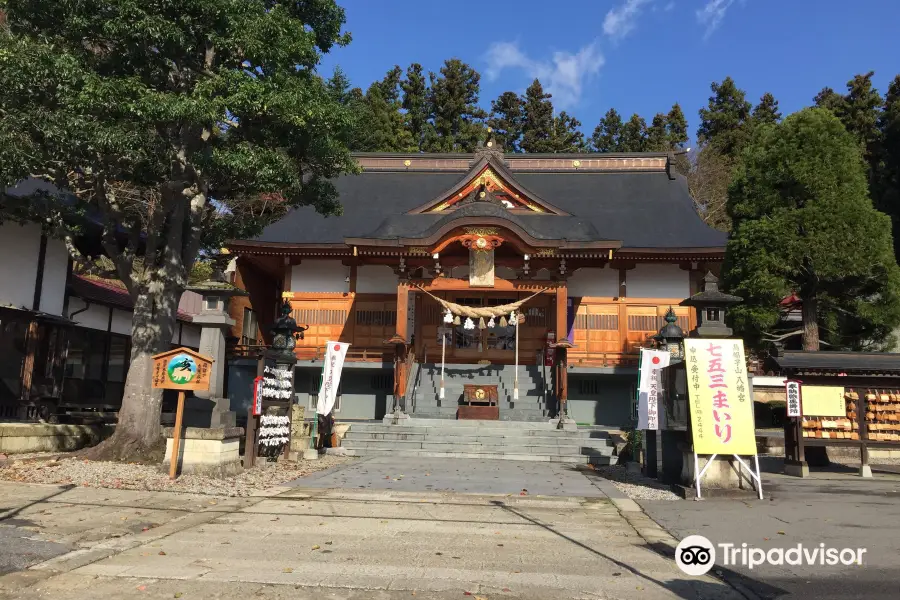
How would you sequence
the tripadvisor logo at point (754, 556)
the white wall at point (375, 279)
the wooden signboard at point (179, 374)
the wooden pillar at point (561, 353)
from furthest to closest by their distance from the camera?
the white wall at point (375, 279) < the wooden pillar at point (561, 353) < the wooden signboard at point (179, 374) < the tripadvisor logo at point (754, 556)

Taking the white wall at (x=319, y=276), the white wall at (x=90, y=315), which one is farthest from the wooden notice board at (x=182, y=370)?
the white wall at (x=319, y=276)

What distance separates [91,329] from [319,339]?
693 centimetres

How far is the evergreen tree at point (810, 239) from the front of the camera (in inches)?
653

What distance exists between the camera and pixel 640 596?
4.83 metres

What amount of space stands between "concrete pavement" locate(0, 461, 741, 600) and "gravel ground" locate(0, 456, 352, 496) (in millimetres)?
900

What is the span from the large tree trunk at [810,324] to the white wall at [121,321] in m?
20.0

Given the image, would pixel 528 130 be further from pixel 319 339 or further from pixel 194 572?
pixel 194 572

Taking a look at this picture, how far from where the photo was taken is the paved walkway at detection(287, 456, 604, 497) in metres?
10.2

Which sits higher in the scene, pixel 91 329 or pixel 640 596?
pixel 91 329

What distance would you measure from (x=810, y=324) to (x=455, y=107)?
3162cm

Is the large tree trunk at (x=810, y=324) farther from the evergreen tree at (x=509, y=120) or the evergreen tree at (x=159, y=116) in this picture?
the evergreen tree at (x=509, y=120)

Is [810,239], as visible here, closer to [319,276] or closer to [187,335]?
[319,276]

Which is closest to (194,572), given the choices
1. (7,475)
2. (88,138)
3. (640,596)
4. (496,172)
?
(640,596)

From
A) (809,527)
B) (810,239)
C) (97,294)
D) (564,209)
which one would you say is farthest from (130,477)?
(564,209)
